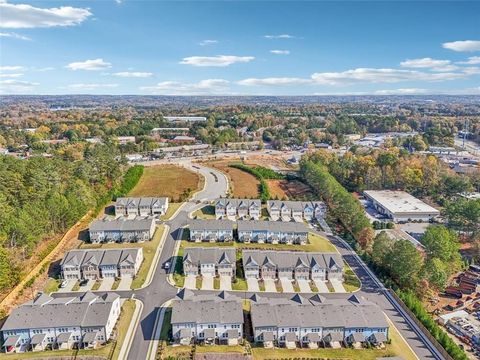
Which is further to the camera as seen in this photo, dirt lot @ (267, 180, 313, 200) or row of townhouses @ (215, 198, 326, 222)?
dirt lot @ (267, 180, 313, 200)

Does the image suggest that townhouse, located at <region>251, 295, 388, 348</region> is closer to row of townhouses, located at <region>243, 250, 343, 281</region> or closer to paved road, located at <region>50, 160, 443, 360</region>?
paved road, located at <region>50, 160, 443, 360</region>

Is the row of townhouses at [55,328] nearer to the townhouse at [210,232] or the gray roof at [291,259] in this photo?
the gray roof at [291,259]

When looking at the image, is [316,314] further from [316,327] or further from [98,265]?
[98,265]

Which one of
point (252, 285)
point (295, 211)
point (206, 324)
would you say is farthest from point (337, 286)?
point (295, 211)

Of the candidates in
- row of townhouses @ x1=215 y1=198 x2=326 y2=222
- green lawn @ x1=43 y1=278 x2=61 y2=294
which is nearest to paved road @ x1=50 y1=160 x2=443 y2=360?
green lawn @ x1=43 y1=278 x2=61 y2=294

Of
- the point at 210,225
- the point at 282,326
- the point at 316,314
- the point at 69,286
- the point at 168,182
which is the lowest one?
the point at 69,286

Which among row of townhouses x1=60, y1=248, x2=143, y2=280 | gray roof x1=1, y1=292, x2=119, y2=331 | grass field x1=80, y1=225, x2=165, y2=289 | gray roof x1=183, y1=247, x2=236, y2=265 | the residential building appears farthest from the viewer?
the residential building

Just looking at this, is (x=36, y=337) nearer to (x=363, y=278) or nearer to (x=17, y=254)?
(x=17, y=254)
